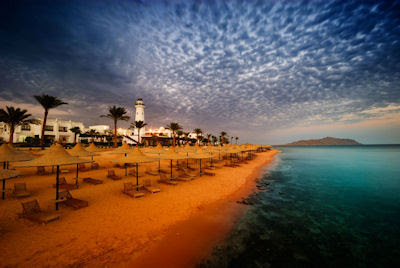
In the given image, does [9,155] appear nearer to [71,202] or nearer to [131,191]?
[71,202]

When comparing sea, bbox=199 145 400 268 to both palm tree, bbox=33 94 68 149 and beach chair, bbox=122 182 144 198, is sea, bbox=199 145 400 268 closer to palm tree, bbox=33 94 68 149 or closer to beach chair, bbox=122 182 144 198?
beach chair, bbox=122 182 144 198

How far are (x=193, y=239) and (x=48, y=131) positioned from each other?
7337 centimetres

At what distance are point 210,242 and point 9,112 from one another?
4276cm

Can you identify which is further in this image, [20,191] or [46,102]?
[46,102]

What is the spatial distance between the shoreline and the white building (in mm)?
67881

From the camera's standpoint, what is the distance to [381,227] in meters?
9.97

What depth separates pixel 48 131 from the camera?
57188 millimetres

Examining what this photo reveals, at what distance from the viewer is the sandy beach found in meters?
5.61

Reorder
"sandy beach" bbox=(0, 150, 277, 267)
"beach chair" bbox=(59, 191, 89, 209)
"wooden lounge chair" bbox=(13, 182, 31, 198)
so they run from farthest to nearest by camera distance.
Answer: "wooden lounge chair" bbox=(13, 182, 31, 198)
"beach chair" bbox=(59, 191, 89, 209)
"sandy beach" bbox=(0, 150, 277, 267)

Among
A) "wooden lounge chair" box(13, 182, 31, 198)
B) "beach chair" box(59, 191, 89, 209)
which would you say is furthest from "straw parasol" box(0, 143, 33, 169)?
"beach chair" box(59, 191, 89, 209)

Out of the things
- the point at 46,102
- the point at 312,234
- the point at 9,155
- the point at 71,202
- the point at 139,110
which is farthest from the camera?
the point at 139,110

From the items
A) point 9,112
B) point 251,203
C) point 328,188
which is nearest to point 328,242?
point 251,203

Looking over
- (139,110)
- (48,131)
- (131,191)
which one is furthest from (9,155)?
(139,110)

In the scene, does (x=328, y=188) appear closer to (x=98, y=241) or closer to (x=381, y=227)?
(x=381, y=227)
